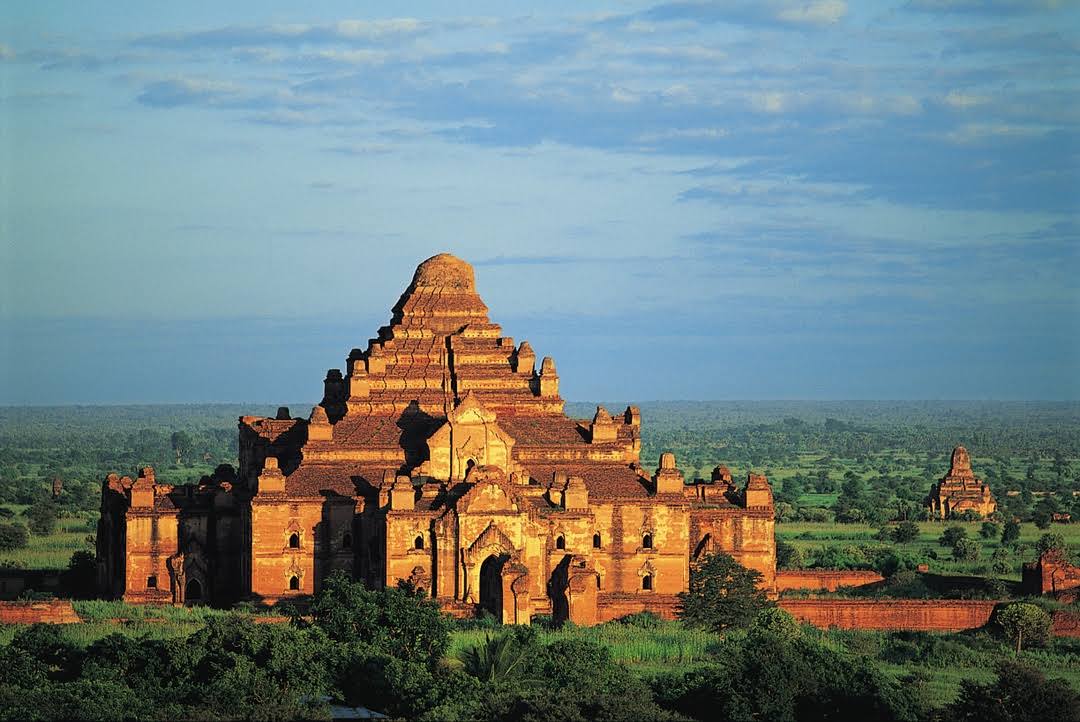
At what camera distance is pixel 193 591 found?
237ft

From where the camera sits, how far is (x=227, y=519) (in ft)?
240

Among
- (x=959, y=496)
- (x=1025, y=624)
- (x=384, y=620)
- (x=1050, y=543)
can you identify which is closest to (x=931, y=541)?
(x=1050, y=543)

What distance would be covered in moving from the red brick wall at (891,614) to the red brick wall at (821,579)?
8.25m

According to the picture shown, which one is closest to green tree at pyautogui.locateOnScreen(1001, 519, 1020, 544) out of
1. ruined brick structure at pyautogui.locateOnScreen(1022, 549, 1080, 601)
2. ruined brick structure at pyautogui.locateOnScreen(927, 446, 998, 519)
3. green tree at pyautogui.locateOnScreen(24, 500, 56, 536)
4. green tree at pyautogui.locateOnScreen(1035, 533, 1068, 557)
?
green tree at pyautogui.locateOnScreen(1035, 533, 1068, 557)

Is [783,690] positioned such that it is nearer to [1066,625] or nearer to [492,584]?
[492,584]

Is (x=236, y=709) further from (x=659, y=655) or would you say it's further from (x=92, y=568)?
(x=92, y=568)

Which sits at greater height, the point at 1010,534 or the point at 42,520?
the point at 42,520

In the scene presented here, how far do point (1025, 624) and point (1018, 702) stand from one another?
15.6m

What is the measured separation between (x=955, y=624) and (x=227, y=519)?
21.8 metres

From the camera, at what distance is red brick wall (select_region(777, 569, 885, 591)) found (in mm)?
78812

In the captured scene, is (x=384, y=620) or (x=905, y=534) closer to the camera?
(x=384, y=620)

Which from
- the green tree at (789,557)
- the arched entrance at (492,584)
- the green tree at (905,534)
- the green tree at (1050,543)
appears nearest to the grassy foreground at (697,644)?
the arched entrance at (492,584)

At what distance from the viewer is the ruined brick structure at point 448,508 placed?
6794 cm

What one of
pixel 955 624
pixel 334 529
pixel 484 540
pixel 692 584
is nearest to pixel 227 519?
pixel 334 529
